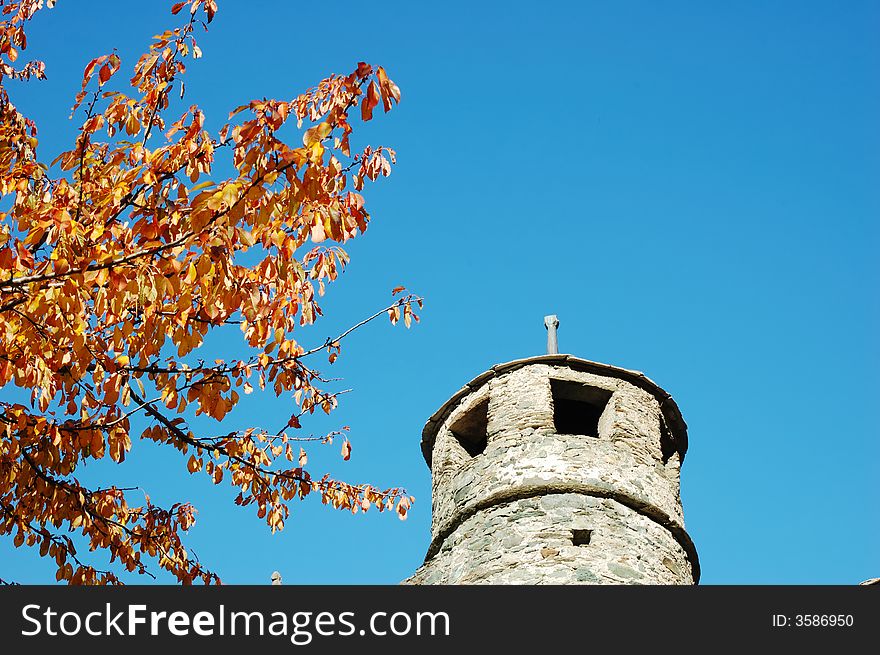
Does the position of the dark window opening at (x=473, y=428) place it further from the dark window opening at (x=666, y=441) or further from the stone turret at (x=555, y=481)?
the dark window opening at (x=666, y=441)

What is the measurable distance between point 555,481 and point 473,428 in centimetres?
262

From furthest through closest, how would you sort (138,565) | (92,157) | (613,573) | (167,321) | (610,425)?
(610,425), (613,573), (138,565), (92,157), (167,321)

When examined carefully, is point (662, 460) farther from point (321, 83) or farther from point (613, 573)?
point (321, 83)

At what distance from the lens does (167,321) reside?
23.7 feet

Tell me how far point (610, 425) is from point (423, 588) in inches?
298

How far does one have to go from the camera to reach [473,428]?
1661cm

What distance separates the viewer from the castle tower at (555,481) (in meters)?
13.6

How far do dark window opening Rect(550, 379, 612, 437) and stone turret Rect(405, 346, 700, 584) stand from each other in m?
0.03

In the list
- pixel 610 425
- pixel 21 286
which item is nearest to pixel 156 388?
pixel 21 286

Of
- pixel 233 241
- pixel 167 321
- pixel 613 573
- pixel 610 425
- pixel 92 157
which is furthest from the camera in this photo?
pixel 610 425

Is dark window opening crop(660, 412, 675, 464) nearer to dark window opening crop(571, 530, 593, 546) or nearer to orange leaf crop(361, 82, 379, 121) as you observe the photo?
dark window opening crop(571, 530, 593, 546)

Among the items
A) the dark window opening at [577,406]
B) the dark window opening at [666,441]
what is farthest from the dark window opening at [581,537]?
the dark window opening at [666,441]

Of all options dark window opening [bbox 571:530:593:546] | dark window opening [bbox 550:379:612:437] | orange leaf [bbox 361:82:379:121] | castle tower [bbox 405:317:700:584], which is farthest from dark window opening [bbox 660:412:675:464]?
orange leaf [bbox 361:82:379:121]

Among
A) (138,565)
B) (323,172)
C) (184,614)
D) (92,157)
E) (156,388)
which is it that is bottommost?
(184,614)
